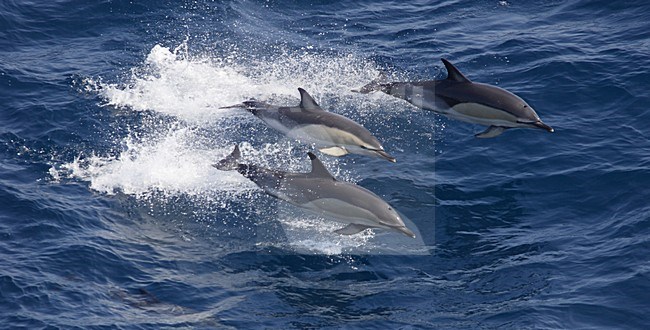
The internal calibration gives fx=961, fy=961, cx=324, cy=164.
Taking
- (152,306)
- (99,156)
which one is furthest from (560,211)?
(99,156)

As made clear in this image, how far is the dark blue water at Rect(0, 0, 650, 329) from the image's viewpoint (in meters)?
15.1

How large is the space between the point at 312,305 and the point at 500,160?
21.7 ft

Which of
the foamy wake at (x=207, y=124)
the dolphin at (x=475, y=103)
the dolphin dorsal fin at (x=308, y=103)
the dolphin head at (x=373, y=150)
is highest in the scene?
the dolphin at (x=475, y=103)

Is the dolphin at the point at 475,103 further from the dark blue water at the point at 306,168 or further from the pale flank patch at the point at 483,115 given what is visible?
the dark blue water at the point at 306,168

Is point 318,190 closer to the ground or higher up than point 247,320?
higher up

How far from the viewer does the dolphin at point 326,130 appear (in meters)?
17.1

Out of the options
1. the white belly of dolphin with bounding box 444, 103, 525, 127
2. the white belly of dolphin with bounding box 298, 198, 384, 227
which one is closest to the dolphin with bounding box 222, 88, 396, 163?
the white belly of dolphin with bounding box 298, 198, 384, 227

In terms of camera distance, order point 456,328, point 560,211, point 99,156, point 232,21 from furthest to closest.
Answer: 1. point 232,21
2. point 99,156
3. point 560,211
4. point 456,328

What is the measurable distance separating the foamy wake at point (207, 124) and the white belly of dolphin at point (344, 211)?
52.8 inches

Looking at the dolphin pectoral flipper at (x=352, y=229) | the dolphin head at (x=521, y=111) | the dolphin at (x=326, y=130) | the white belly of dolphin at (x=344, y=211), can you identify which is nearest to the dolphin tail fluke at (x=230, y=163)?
the dolphin at (x=326, y=130)

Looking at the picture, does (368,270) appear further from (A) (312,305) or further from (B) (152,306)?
(B) (152,306)

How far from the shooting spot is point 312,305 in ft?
49.7

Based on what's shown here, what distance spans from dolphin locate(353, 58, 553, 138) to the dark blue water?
1629 millimetres

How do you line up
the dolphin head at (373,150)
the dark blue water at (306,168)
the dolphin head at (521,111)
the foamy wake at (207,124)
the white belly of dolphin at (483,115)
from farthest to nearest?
the foamy wake at (207,124) < the white belly of dolphin at (483,115) < the dolphin head at (521,111) < the dolphin head at (373,150) < the dark blue water at (306,168)
